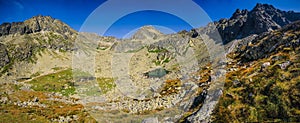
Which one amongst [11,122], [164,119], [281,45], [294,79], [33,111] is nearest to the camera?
[294,79]

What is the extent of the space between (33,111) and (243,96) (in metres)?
37.3

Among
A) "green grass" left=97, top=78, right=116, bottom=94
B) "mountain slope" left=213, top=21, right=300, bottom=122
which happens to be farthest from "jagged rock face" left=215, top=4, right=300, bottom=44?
"mountain slope" left=213, top=21, right=300, bottom=122

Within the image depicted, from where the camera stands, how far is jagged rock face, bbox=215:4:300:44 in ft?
438

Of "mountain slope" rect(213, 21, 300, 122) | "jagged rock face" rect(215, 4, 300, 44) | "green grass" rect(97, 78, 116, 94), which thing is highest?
"jagged rock face" rect(215, 4, 300, 44)

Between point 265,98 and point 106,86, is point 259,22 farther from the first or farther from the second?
point 265,98

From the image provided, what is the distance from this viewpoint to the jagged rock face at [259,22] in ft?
438

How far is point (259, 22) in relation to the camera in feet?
447

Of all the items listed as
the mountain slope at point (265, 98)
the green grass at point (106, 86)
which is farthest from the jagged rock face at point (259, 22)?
the mountain slope at point (265, 98)

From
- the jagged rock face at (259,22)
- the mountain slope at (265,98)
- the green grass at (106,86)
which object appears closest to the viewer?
the mountain slope at (265,98)

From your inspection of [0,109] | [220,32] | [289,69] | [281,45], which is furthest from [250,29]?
[0,109]

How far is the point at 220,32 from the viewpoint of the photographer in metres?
188

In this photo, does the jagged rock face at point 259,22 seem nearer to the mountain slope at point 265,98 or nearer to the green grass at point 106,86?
the green grass at point 106,86

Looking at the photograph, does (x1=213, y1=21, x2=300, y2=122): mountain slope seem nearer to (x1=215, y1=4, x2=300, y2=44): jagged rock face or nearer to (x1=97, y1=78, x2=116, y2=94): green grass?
(x1=97, y1=78, x2=116, y2=94): green grass

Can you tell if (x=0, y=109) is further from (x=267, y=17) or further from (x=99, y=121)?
(x=267, y=17)
